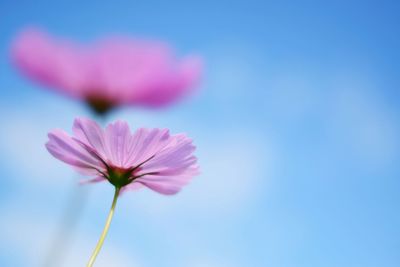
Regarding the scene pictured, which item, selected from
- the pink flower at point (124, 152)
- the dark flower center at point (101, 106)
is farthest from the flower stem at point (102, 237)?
the dark flower center at point (101, 106)

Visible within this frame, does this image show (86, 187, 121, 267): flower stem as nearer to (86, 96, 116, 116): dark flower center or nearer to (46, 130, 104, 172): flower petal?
(46, 130, 104, 172): flower petal

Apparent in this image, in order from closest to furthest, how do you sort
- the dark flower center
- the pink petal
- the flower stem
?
the flower stem, the pink petal, the dark flower center

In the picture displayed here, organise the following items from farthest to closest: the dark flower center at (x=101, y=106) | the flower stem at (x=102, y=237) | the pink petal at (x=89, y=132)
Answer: the dark flower center at (x=101, y=106)
the pink petal at (x=89, y=132)
the flower stem at (x=102, y=237)

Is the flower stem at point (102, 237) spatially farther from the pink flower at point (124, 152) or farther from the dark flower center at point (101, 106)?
the dark flower center at point (101, 106)

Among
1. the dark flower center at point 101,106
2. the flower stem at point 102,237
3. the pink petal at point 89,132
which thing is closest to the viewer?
the flower stem at point 102,237

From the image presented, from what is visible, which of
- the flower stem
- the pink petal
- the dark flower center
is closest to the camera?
the flower stem

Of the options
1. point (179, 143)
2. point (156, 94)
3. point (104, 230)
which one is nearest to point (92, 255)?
point (104, 230)

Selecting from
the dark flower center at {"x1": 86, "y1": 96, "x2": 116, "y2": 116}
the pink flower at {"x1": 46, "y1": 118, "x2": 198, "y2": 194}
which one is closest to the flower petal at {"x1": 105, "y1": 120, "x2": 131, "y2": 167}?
the pink flower at {"x1": 46, "y1": 118, "x2": 198, "y2": 194}

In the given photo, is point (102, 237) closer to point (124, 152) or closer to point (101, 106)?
point (124, 152)

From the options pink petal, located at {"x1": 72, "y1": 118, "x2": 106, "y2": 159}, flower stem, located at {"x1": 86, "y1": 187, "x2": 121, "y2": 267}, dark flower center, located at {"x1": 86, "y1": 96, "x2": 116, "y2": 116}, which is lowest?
flower stem, located at {"x1": 86, "y1": 187, "x2": 121, "y2": 267}
